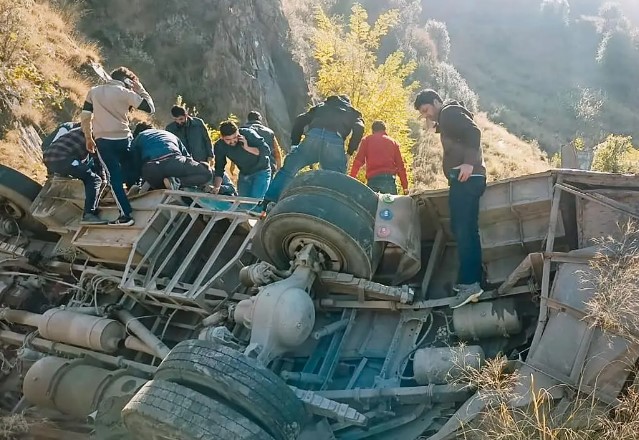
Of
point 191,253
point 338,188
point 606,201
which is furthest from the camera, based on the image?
point 191,253

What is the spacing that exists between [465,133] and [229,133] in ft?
8.60

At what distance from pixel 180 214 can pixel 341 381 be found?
6.97 ft

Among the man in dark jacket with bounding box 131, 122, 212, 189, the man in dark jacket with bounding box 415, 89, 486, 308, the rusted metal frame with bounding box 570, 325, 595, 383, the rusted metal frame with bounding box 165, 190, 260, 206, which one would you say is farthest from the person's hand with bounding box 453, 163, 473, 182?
the man in dark jacket with bounding box 131, 122, 212, 189

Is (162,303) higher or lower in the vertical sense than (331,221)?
lower

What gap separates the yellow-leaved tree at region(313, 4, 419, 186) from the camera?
51.1ft

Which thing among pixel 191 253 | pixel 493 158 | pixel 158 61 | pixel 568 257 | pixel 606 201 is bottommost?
pixel 493 158

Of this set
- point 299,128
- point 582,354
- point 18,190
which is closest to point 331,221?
point 582,354

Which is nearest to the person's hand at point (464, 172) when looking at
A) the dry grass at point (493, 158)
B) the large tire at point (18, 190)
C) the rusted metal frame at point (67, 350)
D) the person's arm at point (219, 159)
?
the rusted metal frame at point (67, 350)

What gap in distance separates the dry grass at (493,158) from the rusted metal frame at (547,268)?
14266 millimetres

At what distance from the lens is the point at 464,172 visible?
4.52 m

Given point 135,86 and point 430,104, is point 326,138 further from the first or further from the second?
point 135,86

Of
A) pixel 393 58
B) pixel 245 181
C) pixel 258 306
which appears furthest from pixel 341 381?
pixel 393 58

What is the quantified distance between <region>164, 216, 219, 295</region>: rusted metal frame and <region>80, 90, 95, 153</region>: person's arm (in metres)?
1.30

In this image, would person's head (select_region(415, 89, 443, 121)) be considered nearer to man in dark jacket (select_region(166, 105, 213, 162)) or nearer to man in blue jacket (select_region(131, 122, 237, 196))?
man in blue jacket (select_region(131, 122, 237, 196))
